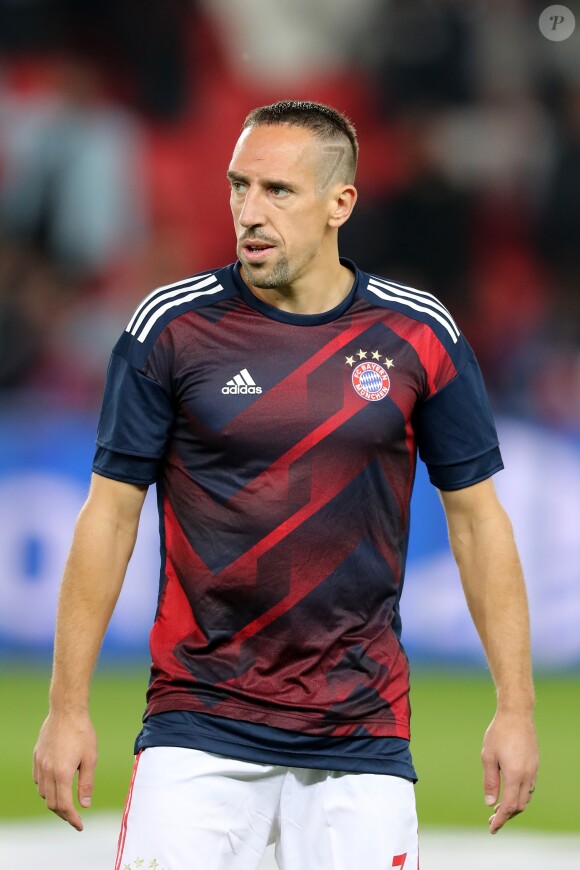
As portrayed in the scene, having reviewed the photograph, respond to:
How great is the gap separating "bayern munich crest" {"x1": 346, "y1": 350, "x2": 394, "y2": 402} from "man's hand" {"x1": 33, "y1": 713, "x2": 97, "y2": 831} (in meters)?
0.94

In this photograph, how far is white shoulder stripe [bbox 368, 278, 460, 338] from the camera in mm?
3758

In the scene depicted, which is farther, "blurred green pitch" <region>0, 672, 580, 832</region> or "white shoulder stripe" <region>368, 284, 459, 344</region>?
"blurred green pitch" <region>0, 672, 580, 832</region>

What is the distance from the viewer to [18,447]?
8570 mm

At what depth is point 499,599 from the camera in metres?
3.62

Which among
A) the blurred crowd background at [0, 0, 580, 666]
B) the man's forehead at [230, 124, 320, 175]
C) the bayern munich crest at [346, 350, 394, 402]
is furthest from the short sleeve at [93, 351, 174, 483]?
the blurred crowd background at [0, 0, 580, 666]

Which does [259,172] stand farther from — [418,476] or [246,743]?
[418,476]

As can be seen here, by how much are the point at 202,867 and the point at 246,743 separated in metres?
0.27

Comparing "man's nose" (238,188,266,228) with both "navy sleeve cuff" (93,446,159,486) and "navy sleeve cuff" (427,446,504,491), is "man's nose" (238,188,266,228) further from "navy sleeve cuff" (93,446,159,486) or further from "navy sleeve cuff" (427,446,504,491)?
"navy sleeve cuff" (427,446,504,491)

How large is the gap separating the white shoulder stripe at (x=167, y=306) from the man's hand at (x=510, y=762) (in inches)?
45.5

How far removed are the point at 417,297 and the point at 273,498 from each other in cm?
63

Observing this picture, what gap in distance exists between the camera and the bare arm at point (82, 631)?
3.36m

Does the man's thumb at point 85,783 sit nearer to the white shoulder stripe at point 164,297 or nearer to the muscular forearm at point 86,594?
the muscular forearm at point 86,594

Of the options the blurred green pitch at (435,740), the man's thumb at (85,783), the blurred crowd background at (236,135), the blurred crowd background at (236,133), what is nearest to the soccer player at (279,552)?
the man's thumb at (85,783)

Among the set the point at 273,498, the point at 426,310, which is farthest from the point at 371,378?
the point at 273,498
